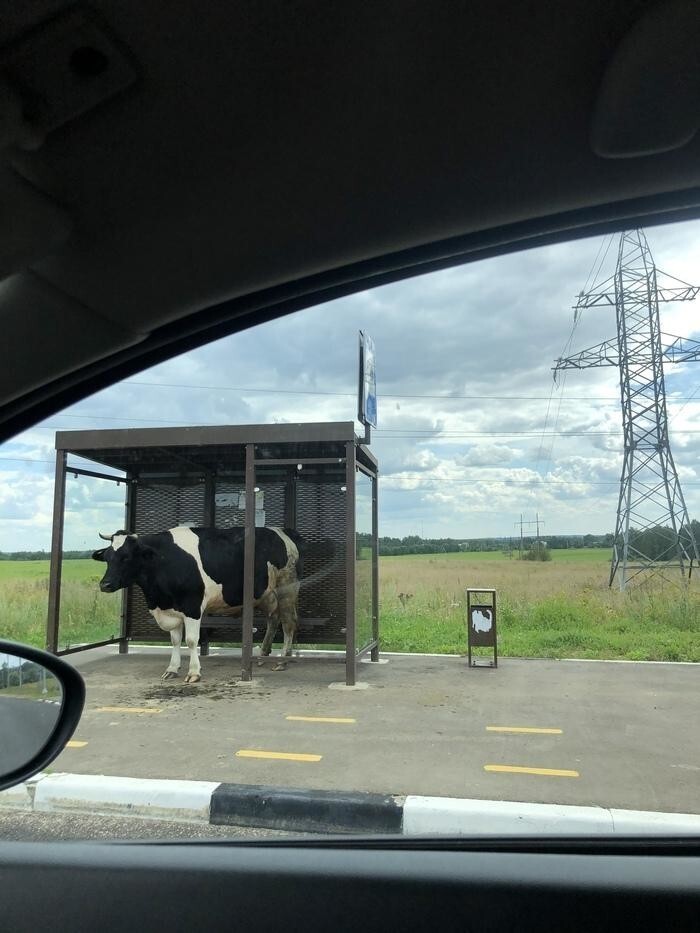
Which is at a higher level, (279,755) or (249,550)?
(249,550)

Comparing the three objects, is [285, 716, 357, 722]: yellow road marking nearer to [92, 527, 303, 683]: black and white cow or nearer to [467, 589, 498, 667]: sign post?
[92, 527, 303, 683]: black and white cow

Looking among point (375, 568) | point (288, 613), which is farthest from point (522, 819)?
point (375, 568)

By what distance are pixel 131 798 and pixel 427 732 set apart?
84.4 inches

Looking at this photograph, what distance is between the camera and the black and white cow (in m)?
7.35

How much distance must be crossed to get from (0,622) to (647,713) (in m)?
4.62

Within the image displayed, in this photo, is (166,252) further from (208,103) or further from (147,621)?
(147,621)

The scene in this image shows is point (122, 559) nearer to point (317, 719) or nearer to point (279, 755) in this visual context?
point (317, 719)

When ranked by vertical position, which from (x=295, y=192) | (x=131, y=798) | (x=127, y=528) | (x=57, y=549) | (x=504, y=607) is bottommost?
(x=131, y=798)

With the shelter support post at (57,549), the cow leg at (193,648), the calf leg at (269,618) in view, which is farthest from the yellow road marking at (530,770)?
the shelter support post at (57,549)

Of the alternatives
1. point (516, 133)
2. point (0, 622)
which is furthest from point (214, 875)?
point (0, 622)

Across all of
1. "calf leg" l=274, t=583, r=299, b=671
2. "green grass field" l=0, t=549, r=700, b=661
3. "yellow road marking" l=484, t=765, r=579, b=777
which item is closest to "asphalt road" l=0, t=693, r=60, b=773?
"green grass field" l=0, t=549, r=700, b=661

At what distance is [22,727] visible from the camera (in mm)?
1986

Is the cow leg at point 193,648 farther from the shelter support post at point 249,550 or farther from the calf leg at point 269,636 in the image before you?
the calf leg at point 269,636

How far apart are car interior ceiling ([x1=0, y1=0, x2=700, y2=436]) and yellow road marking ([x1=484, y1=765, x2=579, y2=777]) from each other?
131 inches
